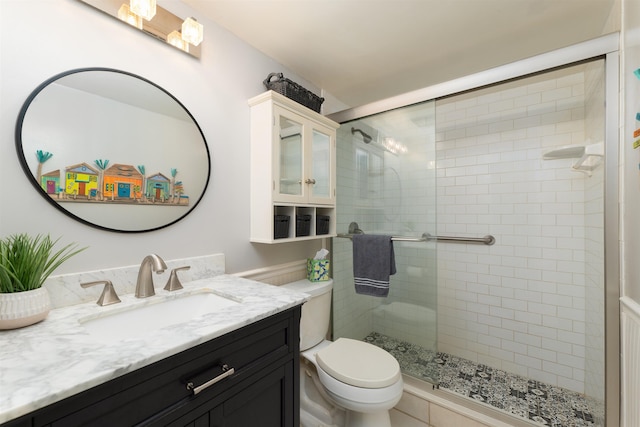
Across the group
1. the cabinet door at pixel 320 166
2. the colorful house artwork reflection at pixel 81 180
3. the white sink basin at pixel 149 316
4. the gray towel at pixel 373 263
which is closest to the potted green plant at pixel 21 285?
the white sink basin at pixel 149 316

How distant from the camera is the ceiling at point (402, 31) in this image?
1354 millimetres

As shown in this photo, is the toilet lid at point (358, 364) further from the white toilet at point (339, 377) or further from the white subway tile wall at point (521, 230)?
the white subway tile wall at point (521, 230)

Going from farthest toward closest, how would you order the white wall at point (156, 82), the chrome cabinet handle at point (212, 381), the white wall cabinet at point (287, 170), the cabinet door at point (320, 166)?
the cabinet door at point (320, 166), the white wall cabinet at point (287, 170), the white wall at point (156, 82), the chrome cabinet handle at point (212, 381)

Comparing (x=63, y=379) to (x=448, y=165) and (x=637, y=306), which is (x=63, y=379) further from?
(x=448, y=165)

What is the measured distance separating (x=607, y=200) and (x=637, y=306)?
47 centimetres

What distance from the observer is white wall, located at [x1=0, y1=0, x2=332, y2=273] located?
2.93 ft

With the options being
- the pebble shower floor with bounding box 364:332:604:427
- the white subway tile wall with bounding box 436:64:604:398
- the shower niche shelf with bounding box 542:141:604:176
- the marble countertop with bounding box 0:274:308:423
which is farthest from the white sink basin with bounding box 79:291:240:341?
the white subway tile wall with bounding box 436:64:604:398

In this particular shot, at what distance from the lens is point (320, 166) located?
1.83 m

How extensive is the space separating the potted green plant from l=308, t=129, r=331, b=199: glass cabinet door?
1.24 m

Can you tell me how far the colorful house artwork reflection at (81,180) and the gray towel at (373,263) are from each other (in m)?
A: 1.46

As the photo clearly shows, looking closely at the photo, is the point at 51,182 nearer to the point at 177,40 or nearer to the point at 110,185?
the point at 110,185

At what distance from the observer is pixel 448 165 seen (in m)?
2.39

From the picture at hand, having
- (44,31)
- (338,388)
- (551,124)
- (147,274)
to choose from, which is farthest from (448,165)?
(44,31)

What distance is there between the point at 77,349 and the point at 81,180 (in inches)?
25.3
